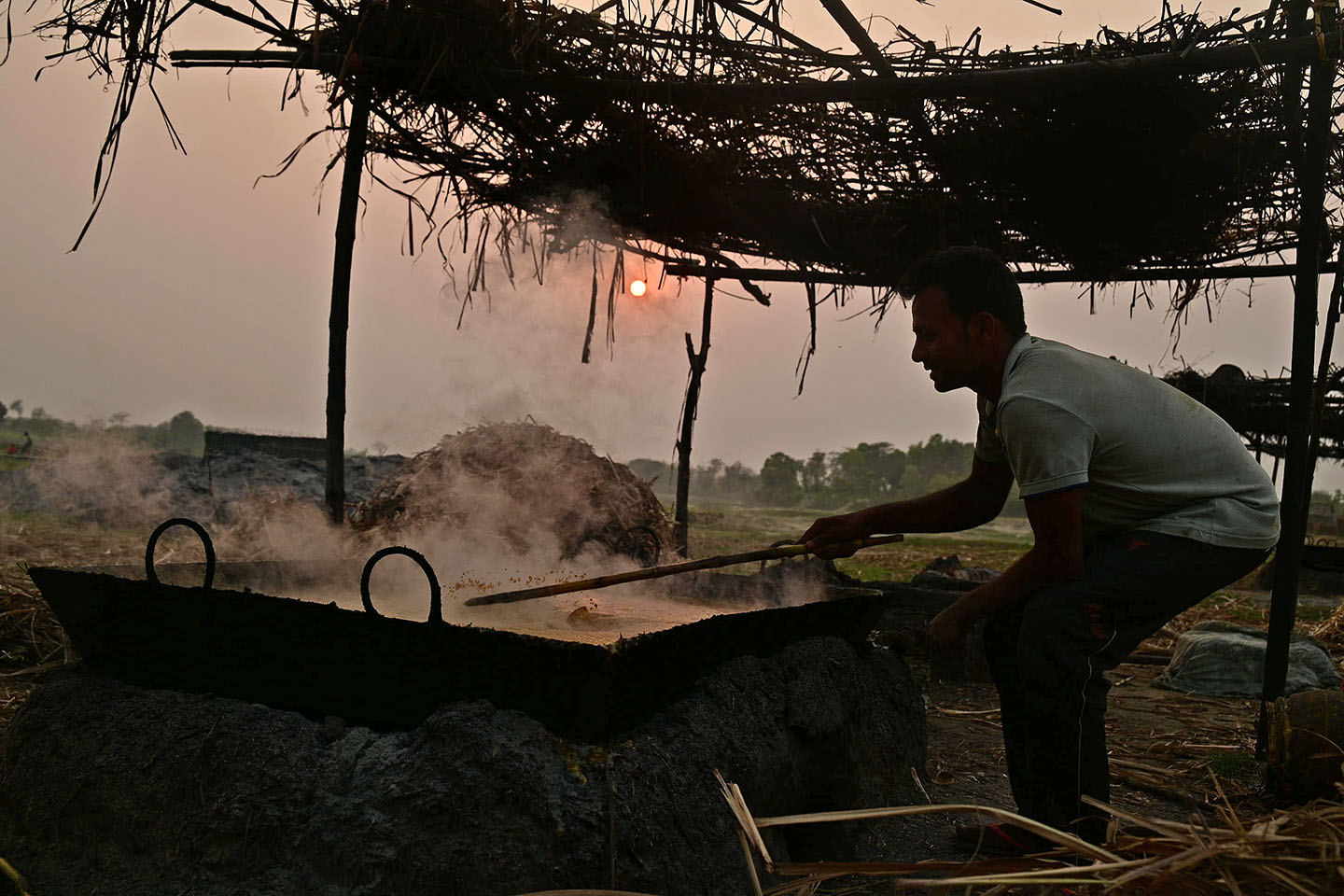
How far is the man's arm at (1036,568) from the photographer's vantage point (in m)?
2.73

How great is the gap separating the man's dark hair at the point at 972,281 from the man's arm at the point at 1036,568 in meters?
0.68

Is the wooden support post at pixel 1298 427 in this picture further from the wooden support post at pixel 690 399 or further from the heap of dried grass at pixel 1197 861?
the wooden support post at pixel 690 399

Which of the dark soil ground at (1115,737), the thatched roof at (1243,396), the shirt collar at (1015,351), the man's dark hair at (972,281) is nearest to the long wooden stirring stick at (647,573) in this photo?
the shirt collar at (1015,351)

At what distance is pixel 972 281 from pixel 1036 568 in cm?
98

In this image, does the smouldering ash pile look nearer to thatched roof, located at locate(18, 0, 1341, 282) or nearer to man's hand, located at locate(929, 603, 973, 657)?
thatched roof, located at locate(18, 0, 1341, 282)

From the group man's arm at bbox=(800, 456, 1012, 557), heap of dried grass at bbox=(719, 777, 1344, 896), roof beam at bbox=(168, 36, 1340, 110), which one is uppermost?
roof beam at bbox=(168, 36, 1340, 110)

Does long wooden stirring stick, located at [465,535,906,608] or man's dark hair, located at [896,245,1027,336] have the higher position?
man's dark hair, located at [896,245,1027,336]

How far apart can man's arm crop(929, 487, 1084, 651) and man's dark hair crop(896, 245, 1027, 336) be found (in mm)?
682

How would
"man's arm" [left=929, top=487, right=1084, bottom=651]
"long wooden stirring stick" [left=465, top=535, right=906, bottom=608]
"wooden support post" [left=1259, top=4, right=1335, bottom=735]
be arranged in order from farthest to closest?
Result: 1. "wooden support post" [left=1259, top=4, right=1335, bottom=735]
2. "long wooden stirring stick" [left=465, top=535, right=906, bottom=608]
3. "man's arm" [left=929, top=487, right=1084, bottom=651]

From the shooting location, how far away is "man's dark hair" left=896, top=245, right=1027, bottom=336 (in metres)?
3.04

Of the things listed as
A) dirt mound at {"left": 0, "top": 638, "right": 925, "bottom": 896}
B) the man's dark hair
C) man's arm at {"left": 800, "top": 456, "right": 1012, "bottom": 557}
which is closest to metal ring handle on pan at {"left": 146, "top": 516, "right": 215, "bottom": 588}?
dirt mound at {"left": 0, "top": 638, "right": 925, "bottom": 896}

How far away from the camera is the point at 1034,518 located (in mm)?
2807

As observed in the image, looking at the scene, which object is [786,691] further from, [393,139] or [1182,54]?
[393,139]

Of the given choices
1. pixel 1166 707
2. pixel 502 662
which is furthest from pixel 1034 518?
pixel 1166 707
